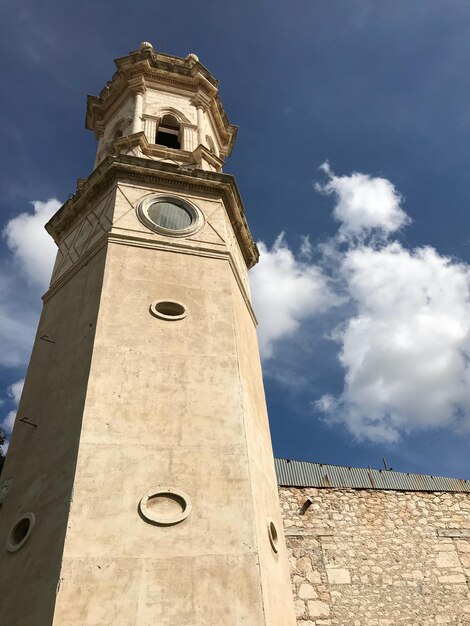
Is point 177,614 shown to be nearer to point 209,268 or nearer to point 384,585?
point 209,268

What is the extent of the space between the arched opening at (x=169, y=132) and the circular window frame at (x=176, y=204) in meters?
4.40

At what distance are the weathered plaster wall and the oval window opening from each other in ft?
20.1

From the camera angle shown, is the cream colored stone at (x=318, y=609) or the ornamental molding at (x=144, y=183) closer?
the cream colored stone at (x=318, y=609)

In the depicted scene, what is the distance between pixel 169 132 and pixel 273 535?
12711mm

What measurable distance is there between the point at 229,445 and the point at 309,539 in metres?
6.12

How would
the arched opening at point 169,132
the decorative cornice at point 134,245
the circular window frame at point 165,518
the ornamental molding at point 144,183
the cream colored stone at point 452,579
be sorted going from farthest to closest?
the arched opening at point 169,132 → the ornamental molding at point 144,183 → the cream colored stone at point 452,579 → the decorative cornice at point 134,245 → the circular window frame at point 165,518

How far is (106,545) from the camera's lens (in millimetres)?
6191

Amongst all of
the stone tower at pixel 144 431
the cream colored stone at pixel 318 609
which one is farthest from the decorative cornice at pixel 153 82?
the cream colored stone at pixel 318 609

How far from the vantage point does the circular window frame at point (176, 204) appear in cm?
1108

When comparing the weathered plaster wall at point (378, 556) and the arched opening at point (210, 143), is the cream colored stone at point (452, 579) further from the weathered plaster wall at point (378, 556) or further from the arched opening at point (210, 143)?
the arched opening at point (210, 143)

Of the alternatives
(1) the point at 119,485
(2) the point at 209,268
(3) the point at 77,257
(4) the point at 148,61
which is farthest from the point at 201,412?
(4) the point at 148,61

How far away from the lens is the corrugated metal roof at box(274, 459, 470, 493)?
1353cm

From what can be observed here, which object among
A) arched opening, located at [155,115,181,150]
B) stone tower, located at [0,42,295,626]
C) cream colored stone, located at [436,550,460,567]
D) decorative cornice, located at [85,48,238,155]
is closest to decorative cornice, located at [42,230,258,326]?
stone tower, located at [0,42,295,626]

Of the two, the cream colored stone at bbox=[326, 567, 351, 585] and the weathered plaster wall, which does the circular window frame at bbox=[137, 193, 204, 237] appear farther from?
the cream colored stone at bbox=[326, 567, 351, 585]
